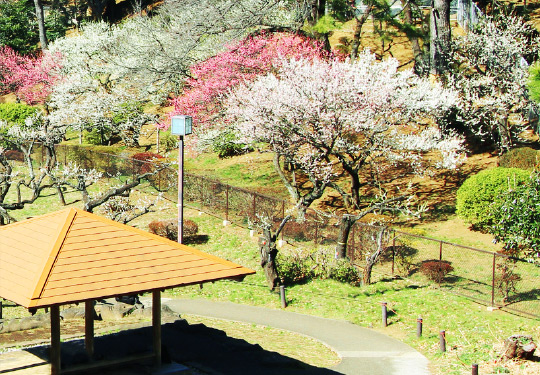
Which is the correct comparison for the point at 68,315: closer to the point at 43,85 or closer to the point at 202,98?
the point at 202,98

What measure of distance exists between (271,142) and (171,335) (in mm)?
13229

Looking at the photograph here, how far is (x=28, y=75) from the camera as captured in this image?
46094 mm

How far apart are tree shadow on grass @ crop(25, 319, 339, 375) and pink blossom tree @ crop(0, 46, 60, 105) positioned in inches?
1207

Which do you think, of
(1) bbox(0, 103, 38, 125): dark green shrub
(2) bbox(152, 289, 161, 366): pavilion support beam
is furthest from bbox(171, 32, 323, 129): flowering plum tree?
(2) bbox(152, 289, 161, 366): pavilion support beam

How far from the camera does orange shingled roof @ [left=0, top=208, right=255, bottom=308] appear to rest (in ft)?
36.7

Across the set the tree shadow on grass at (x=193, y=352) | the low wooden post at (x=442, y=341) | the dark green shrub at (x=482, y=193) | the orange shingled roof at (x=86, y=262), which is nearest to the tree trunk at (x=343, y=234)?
the dark green shrub at (x=482, y=193)

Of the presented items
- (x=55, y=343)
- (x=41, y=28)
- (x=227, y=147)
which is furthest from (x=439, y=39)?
(x=41, y=28)

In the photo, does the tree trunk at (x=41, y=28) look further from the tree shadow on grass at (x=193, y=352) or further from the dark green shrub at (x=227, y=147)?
the tree shadow on grass at (x=193, y=352)

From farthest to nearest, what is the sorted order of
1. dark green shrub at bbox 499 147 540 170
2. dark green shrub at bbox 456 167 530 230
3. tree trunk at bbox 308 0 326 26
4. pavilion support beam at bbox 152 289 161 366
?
1. tree trunk at bbox 308 0 326 26
2. dark green shrub at bbox 499 147 540 170
3. dark green shrub at bbox 456 167 530 230
4. pavilion support beam at bbox 152 289 161 366

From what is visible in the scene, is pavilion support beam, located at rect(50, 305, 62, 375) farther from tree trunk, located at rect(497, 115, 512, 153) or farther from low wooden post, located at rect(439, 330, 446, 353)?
tree trunk, located at rect(497, 115, 512, 153)

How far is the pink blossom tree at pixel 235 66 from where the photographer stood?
3222 centimetres

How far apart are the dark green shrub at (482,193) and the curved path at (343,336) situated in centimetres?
879

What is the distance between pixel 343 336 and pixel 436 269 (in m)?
5.10

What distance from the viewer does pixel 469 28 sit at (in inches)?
1505
